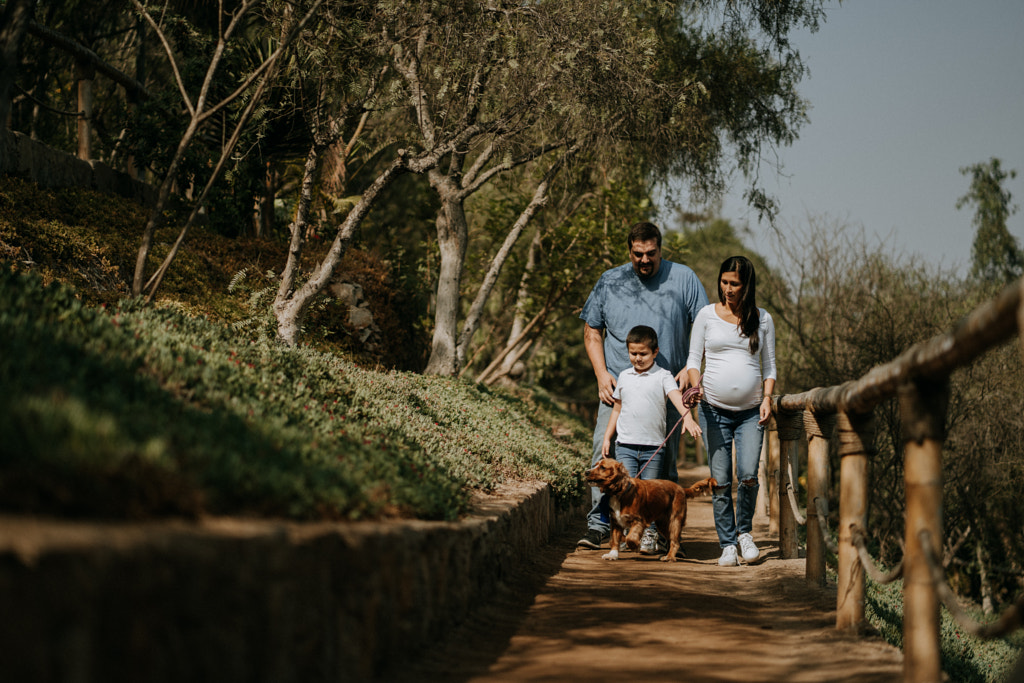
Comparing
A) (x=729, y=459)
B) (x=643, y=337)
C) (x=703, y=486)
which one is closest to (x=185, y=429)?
(x=643, y=337)

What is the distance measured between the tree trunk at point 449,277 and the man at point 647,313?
20.6ft

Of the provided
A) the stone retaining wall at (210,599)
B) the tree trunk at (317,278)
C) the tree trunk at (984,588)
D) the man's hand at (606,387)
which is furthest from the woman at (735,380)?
the tree trunk at (984,588)

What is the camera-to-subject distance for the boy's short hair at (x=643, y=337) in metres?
6.64

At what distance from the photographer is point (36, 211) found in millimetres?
10047

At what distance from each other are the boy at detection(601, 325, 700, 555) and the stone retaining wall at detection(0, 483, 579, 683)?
3273 millimetres

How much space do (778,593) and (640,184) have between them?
13.5 meters

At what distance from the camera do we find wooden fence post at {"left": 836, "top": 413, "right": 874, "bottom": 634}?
160 inches

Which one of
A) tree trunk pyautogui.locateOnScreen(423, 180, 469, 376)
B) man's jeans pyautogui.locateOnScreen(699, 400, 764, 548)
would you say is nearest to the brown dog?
man's jeans pyautogui.locateOnScreen(699, 400, 764, 548)

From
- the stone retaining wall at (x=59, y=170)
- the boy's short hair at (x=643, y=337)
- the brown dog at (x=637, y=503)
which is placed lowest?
the brown dog at (x=637, y=503)

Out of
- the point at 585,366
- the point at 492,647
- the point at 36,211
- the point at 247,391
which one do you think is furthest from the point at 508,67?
the point at 585,366

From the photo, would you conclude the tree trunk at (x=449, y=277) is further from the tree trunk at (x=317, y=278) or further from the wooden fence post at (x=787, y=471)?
the wooden fence post at (x=787, y=471)

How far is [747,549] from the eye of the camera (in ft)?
20.8

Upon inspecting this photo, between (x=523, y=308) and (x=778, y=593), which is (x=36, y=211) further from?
(x=523, y=308)

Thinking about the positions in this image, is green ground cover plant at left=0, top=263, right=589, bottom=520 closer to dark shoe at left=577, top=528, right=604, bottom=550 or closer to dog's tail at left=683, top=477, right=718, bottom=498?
dark shoe at left=577, top=528, right=604, bottom=550
